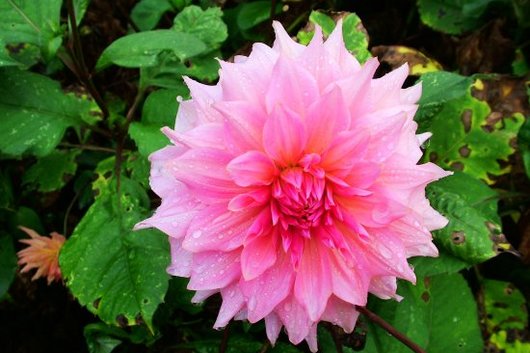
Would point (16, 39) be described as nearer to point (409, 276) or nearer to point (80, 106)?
point (80, 106)

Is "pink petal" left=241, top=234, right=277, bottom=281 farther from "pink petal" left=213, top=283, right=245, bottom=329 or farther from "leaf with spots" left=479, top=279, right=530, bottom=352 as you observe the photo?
"leaf with spots" left=479, top=279, right=530, bottom=352

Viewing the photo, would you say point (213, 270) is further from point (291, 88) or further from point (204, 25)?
point (204, 25)

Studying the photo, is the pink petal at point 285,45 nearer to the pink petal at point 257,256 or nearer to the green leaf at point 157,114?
the pink petal at point 257,256

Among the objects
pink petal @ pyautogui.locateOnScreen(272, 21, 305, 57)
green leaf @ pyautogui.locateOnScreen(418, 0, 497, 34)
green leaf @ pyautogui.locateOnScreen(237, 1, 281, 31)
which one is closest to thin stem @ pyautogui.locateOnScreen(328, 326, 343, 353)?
pink petal @ pyautogui.locateOnScreen(272, 21, 305, 57)

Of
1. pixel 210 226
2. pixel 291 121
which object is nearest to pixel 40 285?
pixel 210 226

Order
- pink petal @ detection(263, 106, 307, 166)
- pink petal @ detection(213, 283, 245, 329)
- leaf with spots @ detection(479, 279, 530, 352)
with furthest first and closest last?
1. leaf with spots @ detection(479, 279, 530, 352)
2. pink petal @ detection(213, 283, 245, 329)
3. pink petal @ detection(263, 106, 307, 166)

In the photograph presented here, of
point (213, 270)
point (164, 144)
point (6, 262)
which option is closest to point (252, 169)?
point (213, 270)

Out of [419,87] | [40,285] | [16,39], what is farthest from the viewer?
[40,285]
